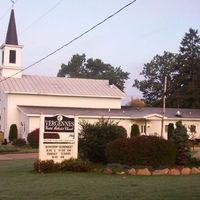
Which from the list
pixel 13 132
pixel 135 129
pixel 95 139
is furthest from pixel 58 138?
pixel 13 132

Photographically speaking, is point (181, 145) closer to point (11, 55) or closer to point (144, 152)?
point (144, 152)

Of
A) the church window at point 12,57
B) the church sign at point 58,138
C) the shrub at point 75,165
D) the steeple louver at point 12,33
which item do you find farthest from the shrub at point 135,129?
the shrub at point 75,165

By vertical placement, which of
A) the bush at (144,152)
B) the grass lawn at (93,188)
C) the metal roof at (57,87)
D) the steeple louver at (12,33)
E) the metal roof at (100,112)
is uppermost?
the steeple louver at (12,33)

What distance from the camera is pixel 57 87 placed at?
58719 millimetres

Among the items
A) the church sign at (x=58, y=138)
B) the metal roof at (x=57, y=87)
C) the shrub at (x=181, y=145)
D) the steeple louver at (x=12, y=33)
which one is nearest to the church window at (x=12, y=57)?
the steeple louver at (x=12, y=33)

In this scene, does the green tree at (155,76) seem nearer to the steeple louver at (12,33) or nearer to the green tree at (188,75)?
the green tree at (188,75)

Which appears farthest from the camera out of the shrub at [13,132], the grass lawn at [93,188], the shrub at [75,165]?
the shrub at [13,132]

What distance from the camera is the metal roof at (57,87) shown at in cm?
5584

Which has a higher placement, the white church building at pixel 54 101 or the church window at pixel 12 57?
the church window at pixel 12 57

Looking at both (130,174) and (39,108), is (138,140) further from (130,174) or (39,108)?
(39,108)

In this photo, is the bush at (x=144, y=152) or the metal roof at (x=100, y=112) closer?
the bush at (x=144, y=152)

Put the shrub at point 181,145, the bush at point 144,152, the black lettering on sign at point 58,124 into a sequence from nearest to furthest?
1. the bush at point 144,152
2. the black lettering on sign at point 58,124
3. the shrub at point 181,145

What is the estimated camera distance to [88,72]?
117438 millimetres

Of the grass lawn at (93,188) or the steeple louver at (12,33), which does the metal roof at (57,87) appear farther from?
the grass lawn at (93,188)
